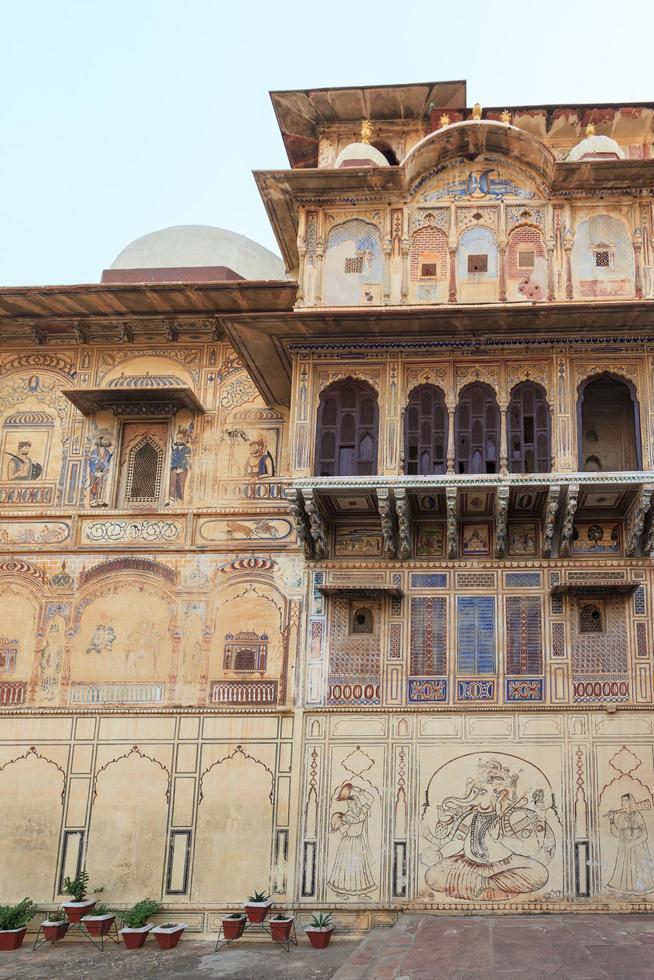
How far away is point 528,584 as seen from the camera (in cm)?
1406

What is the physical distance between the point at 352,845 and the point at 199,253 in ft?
34.8

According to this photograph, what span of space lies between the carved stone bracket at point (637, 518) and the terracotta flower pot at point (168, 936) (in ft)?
24.9

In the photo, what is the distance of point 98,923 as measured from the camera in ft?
42.1

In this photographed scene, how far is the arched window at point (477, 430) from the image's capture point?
13867 millimetres

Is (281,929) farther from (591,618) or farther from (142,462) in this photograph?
(142,462)

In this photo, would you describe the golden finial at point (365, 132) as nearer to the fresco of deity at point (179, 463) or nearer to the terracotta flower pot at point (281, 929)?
the fresco of deity at point (179, 463)

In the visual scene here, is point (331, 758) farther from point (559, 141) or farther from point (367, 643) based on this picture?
point (559, 141)

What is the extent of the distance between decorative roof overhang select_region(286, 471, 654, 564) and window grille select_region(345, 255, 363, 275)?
3.15 meters

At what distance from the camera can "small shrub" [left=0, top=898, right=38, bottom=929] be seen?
12.9 meters

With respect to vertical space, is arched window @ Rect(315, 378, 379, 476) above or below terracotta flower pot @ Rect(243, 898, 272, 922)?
above

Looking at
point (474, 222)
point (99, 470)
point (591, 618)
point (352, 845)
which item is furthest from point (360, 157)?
point (352, 845)

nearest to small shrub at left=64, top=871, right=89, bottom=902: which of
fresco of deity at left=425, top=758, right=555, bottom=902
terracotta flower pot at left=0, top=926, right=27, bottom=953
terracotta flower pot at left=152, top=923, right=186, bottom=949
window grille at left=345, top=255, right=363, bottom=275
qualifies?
terracotta flower pot at left=0, top=926, right=27, bottom=953

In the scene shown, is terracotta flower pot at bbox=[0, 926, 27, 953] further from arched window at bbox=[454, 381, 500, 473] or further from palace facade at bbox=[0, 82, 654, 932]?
arched window at bbox=[454, 381, 500, 473]

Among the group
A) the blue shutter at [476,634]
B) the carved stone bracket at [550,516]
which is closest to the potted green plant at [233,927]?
the blue shutter at [476,634]
